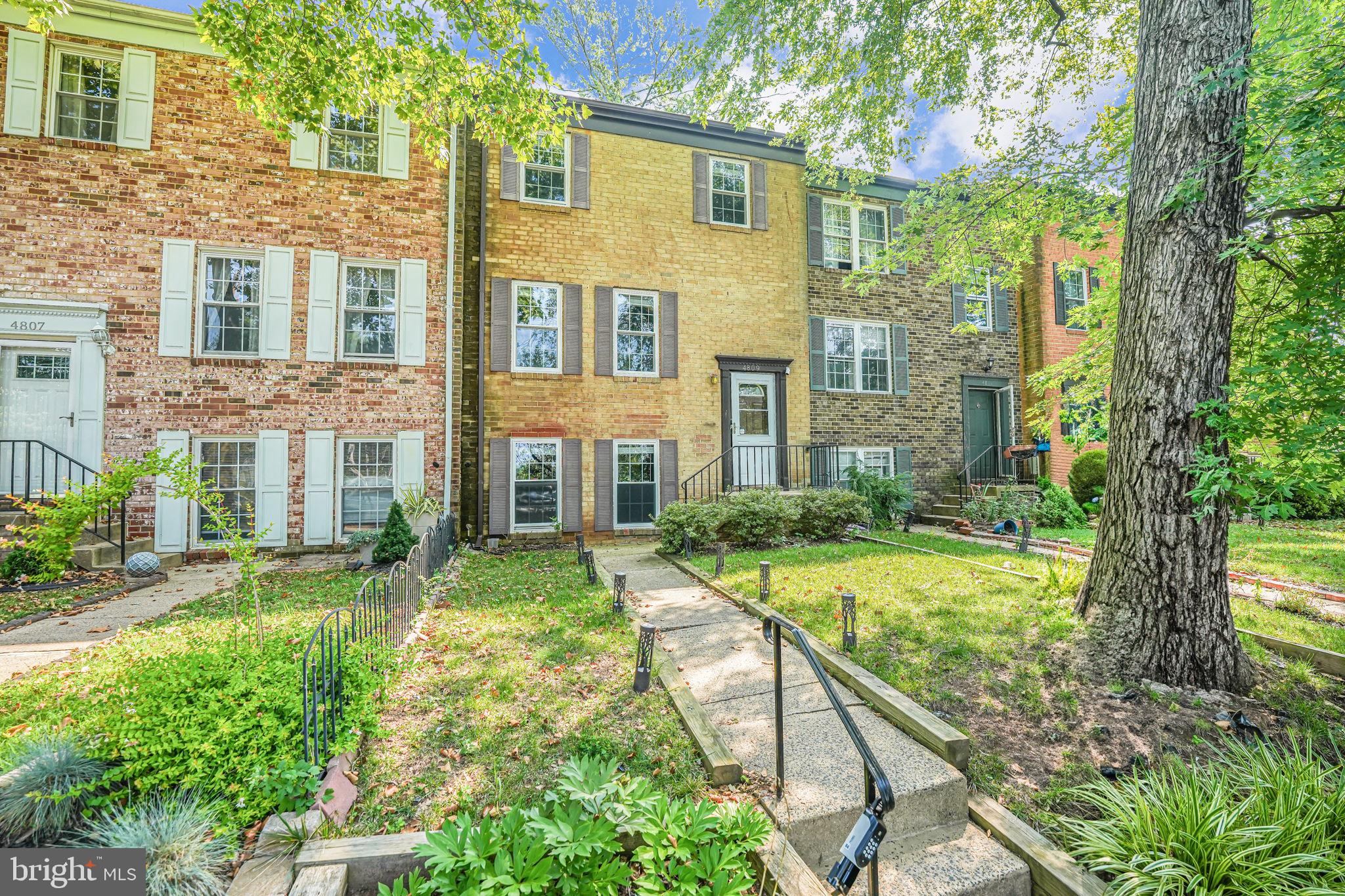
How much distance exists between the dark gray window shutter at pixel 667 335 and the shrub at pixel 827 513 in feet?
11.4

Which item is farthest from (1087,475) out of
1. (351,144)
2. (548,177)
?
(351,144)

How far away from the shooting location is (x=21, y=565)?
646 centimetres

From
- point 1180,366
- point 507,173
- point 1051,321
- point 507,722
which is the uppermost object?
point 507,173

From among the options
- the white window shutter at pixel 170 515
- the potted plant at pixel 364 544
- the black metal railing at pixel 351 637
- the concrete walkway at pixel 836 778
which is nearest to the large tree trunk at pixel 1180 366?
the concrete walkway at pixel 836 778

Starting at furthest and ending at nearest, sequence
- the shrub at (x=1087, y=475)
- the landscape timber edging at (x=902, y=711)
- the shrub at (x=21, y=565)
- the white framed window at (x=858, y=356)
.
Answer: the white framed window at (x=858, y=356) < the shrub at (x=1087, y=475) < the shrub at (x=21, y=565) < the landscape timber edging at (x=902, y=711)

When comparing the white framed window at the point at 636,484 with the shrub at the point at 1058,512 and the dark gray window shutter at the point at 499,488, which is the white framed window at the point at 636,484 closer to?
the dark gray window shutter at the point at 499,488

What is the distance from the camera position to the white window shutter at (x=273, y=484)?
8.91m

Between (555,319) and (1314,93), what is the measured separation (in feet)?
30.6

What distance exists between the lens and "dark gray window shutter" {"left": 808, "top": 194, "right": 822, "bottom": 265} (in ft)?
39.8

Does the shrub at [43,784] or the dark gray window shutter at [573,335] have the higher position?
the dark gray window shutter at [573,335]

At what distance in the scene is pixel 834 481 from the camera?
38.6 ft

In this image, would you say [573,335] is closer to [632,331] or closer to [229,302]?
[632,331]

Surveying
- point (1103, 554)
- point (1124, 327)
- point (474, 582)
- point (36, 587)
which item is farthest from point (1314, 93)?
point (36, 587)

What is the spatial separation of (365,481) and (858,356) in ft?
33.8
